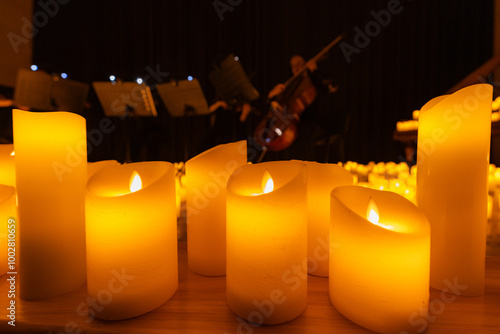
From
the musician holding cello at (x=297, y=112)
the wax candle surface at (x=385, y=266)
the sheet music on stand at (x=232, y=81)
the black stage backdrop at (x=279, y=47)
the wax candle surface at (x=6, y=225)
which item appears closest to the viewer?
the wax candle surface at (x=385, y=266)

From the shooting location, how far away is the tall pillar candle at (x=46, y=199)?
478mm

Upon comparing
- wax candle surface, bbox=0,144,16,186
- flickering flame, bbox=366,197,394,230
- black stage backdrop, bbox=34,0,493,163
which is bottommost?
flickering flame, bbox=366,197,394,230

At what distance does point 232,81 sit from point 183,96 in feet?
1.37

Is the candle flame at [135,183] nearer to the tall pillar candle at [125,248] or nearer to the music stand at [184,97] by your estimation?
the tall pillar candle at [125,248]

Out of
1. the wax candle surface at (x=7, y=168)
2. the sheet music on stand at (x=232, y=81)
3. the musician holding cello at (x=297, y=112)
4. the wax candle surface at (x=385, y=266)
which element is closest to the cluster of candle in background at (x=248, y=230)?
the wax candle surface at (x=385, y=266)

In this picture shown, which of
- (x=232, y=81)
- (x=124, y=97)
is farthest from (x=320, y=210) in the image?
(x=124, y=97)

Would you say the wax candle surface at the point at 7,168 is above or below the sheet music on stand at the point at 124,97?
below

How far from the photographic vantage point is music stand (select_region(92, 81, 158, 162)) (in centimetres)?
238

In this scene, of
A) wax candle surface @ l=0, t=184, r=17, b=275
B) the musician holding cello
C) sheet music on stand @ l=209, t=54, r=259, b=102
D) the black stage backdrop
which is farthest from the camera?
the black stage backdrop

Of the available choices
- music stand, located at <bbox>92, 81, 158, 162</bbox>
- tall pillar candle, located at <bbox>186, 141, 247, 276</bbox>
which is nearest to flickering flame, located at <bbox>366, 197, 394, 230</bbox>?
tall pillar candle, located at <bbox>186, 141, 247, 276</bbox>

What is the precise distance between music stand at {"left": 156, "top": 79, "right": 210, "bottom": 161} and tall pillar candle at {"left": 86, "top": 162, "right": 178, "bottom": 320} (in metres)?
2.05

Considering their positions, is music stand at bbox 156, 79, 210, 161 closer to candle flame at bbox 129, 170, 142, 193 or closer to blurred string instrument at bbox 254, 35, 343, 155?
blurred string instrument at bbox 254, 35, 343, 155

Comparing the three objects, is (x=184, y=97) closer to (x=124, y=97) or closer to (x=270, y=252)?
(x=124, y=97)

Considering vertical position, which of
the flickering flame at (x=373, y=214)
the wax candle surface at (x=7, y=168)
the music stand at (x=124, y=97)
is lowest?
the flickering flame at (x=373, y=214)
